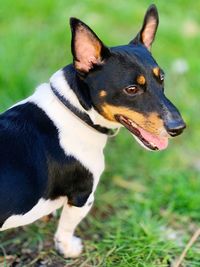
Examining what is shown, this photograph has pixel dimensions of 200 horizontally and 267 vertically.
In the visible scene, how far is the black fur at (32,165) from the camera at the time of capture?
2939 mm

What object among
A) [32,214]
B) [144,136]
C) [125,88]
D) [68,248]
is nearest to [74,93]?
[125,88]

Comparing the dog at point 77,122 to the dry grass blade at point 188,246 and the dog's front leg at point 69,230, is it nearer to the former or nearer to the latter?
the dog's front leg at point 69,230

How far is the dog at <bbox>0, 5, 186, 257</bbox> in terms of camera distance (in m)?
2.97

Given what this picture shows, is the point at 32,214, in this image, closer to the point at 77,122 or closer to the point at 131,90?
the point at 77,122

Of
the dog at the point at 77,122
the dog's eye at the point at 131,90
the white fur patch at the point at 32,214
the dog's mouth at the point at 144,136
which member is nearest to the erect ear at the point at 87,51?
the dog at the point at 77,122

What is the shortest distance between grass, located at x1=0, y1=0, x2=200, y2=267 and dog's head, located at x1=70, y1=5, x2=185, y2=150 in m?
0.92

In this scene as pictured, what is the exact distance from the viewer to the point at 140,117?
119 inches

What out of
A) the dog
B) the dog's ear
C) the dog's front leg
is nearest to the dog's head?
the dog

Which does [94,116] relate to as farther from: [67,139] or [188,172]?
[188,172]

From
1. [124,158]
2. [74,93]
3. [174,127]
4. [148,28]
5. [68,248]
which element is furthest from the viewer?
[124,158]

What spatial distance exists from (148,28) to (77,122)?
71cm

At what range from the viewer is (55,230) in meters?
3.77

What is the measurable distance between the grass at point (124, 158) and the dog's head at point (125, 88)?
92 centimetres

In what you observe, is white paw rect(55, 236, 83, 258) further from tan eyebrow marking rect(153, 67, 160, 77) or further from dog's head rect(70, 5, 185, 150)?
tan eyebrow marking rect(153, 67, 160, 77)
